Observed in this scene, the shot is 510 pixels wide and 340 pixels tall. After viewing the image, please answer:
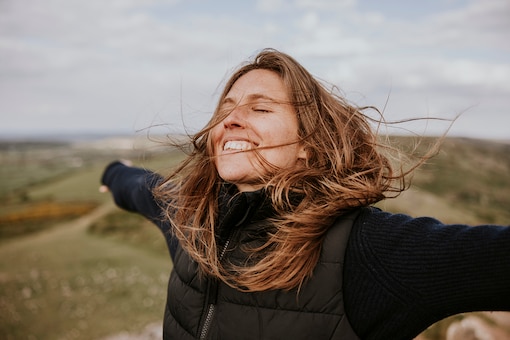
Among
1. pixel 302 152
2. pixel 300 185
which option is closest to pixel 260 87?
pixel 302 152

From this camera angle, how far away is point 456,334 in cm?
578

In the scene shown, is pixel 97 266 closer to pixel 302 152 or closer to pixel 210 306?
pixel 210 306

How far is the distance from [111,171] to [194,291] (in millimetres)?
3246

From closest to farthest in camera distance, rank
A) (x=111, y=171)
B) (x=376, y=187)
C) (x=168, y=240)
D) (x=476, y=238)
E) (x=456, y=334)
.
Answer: (x=476, y=238)
(x=376, y=187)
(x=168, y=240)
(x=111, y=171)
(x=456, y=334)

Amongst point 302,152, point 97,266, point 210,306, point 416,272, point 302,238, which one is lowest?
point 97,266

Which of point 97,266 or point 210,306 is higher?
point 210,306

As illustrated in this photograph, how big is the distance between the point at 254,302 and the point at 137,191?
92.0 inches

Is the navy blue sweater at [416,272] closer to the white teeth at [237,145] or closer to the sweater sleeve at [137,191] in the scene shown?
the white teeth at [237,145]

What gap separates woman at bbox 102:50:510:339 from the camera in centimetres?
171

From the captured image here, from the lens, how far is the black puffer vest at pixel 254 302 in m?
1.99

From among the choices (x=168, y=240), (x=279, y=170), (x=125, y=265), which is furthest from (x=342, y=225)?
(x=125, y=265)

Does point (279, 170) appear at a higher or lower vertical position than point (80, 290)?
higher

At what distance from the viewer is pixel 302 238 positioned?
2146mm

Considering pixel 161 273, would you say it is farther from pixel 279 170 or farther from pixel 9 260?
pixel 279 170
